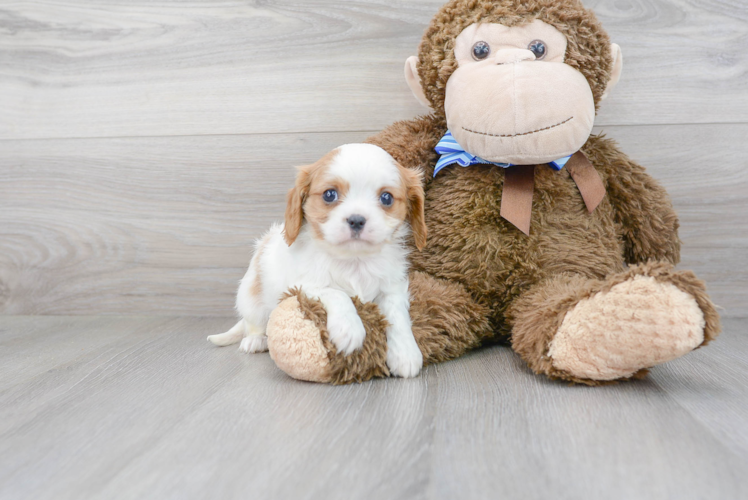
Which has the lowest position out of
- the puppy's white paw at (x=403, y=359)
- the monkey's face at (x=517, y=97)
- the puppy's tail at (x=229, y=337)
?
the puppy's tail at (x=229, y=337)

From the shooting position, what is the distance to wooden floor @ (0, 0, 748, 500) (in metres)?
1.07

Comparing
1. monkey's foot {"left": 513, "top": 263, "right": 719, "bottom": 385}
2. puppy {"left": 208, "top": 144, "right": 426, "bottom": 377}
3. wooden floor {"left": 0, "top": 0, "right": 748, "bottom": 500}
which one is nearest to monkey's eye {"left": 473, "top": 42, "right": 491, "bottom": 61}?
puppy {"left": 208, "top": 144, "right": 426, "bottom": 377}

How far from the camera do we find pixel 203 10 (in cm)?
168

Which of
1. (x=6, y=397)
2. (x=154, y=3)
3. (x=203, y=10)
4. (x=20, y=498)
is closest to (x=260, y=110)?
(x=203, y=10)

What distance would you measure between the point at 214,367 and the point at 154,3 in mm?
1083

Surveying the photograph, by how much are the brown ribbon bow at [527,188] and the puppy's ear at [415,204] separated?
184 mm

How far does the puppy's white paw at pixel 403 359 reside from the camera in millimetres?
1114

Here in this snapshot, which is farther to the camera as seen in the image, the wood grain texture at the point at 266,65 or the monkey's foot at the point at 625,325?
the wood grain texture at the point at 266,65

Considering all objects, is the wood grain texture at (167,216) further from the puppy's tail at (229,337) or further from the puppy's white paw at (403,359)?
the puppy's white paw at (403,359)

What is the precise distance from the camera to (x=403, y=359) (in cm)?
111

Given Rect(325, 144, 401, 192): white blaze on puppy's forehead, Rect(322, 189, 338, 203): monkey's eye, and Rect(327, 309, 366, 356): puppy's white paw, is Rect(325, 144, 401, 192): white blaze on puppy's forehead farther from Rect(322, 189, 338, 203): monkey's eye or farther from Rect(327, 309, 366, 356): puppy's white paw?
Rect(327, 309, 366, 356): puppy's white paw

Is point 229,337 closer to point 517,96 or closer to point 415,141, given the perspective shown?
point 415,141

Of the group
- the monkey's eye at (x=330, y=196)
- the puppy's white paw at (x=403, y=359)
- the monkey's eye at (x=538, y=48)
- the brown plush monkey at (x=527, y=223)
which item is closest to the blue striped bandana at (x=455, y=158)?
the brown plush monkey at (x=527, y=223)

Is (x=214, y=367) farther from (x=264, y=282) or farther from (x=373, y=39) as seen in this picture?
(x=373, y=39)
